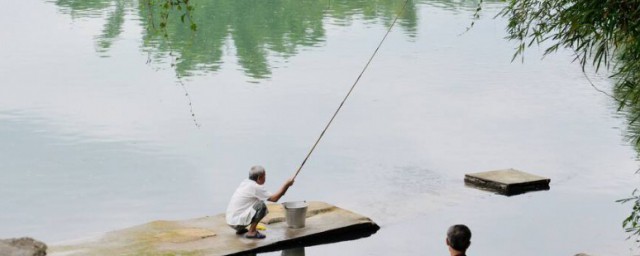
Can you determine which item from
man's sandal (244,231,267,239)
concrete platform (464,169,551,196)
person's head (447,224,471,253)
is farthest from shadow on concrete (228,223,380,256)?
person's head (447,224,471,253)

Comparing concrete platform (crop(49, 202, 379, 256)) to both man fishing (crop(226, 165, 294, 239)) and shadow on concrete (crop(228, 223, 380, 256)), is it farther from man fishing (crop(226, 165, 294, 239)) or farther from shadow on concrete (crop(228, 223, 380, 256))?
man fishing (crop(226, 165, 294, 239))

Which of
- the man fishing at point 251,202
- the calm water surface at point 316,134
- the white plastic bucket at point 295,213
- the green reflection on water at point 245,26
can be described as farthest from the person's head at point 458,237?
the green reflection on water at point 245,26

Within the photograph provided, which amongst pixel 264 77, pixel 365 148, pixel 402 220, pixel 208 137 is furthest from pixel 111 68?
pixel 402 220

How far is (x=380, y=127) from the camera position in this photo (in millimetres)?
19672

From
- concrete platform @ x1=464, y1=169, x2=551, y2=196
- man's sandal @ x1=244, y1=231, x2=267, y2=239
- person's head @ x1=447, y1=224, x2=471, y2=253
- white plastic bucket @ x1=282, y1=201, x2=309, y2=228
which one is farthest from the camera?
concrete platform @ x1=464, y1=169, x2=551, y2=196

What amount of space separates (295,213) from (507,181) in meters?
4.21

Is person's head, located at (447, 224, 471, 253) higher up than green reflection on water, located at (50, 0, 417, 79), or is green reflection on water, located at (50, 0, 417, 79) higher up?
person's head, located at (447, 224, 471, 253)

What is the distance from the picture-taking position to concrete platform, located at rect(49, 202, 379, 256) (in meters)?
10.5

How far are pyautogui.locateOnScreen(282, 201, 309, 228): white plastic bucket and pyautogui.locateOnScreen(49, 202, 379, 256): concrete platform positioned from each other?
82 mm

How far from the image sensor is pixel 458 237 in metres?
5.54

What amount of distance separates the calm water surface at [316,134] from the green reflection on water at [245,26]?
189 mm

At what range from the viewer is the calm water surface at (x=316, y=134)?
13.4 meters

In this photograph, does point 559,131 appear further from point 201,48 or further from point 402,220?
point 201,48

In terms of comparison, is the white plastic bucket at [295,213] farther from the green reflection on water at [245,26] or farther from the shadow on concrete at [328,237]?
the green reflection on water at [245,26]
